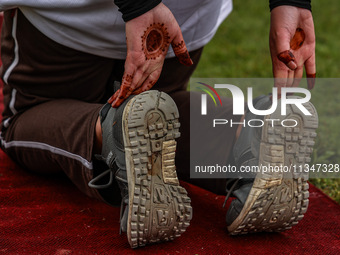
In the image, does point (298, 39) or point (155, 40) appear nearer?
point (155, 40)

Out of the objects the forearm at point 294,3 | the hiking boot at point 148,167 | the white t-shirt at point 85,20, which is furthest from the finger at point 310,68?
the hiking boot at point 148,167

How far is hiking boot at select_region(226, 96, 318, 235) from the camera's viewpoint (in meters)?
→ 1.11

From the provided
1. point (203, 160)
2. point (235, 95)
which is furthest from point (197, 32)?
point (203, 160)

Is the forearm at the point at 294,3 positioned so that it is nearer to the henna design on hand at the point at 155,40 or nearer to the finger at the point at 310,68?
the finger at the point at 310,68

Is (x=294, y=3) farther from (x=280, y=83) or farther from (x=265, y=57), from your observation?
(x=265, y=57)

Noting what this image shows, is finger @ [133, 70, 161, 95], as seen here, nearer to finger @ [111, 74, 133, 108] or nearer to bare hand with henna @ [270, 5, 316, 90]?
finger @ [111, 74, 133, 108]

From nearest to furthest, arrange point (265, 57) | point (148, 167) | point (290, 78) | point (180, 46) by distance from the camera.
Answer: point (148, 167)
point (180, 46)
point (290, 78)
point (265, 57)

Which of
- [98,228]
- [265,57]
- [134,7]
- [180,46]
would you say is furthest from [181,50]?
[265,57]

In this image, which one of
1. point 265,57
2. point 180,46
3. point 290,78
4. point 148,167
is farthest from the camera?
point 265,57

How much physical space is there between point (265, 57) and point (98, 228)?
236 cm

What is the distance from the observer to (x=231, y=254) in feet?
3.67

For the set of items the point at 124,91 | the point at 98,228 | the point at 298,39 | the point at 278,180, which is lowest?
the point at 98,228

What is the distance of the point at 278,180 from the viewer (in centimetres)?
111

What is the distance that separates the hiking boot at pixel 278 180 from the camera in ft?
3.64
